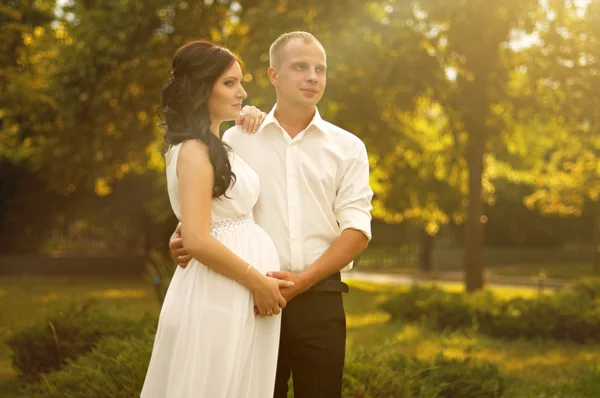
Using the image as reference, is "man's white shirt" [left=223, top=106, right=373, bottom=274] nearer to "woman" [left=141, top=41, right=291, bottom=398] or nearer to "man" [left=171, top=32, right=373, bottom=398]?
"man" [left=171, top=32, right=373, bottom=398]

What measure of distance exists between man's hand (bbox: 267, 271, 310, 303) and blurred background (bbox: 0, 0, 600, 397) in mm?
6198

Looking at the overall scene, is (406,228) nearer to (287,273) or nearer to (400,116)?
(400,116)

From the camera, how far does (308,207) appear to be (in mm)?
3729

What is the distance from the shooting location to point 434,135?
2400cm

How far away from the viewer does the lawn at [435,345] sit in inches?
316

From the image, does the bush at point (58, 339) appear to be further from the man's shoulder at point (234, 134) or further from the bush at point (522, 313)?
the bush at point (522, 313)

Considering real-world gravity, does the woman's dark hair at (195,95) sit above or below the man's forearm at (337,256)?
above

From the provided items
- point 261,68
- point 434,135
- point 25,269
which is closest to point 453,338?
point 261,68

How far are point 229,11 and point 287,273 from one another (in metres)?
15.3

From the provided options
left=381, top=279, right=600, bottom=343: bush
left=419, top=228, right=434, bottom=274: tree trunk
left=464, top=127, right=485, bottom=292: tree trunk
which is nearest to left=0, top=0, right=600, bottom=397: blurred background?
left=464, top=127, right=485, bottom=292: tree trunk

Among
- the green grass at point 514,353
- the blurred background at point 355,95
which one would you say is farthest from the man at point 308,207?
the blurred background at point 355,95

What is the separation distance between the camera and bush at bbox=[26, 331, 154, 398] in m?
6.02

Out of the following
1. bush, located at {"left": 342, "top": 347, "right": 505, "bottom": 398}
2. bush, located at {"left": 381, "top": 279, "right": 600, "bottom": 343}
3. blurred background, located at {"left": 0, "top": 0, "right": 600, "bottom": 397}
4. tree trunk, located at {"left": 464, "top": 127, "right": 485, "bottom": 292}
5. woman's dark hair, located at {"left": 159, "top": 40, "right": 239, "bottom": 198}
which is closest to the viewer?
woman's dark hair, located at {"left": 159, "top": 40, "right": 239, "bottom": 198}

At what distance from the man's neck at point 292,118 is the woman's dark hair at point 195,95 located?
0.41m
